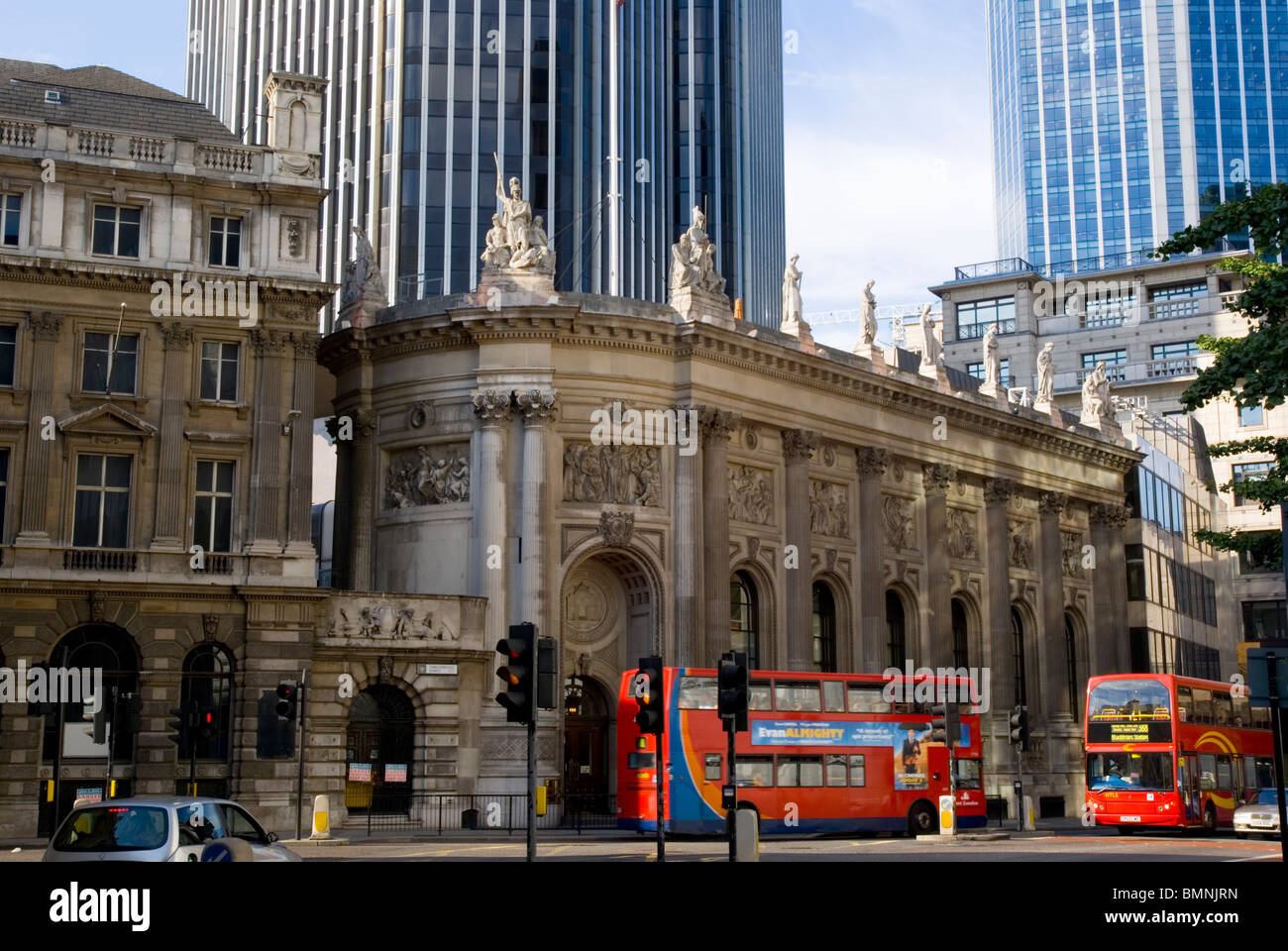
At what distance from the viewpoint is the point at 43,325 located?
4325cm

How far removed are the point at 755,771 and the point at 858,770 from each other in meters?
3.59

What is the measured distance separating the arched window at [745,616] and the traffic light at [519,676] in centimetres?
3269

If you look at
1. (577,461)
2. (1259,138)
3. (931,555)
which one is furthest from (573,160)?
(1259,138)

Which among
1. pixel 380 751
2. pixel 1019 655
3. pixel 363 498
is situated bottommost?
pixel 380 751

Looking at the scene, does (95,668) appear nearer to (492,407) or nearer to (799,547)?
(492,407)

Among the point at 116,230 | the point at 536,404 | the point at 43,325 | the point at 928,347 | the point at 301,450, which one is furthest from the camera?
the point at 928,347

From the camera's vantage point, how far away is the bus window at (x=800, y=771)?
4044 cm

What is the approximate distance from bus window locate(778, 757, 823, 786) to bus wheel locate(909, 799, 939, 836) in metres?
3.93

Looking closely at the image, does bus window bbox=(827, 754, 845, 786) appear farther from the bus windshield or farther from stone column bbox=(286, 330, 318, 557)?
stone column bbox=(286, 330, 318, 557)

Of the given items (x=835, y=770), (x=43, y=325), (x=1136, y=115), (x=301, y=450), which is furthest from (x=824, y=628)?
(x=1136, y=115)

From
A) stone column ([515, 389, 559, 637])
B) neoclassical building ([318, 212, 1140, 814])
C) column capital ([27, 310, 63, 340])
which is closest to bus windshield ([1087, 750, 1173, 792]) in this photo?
neoclassical building ([318, 212, 1140, 814])
